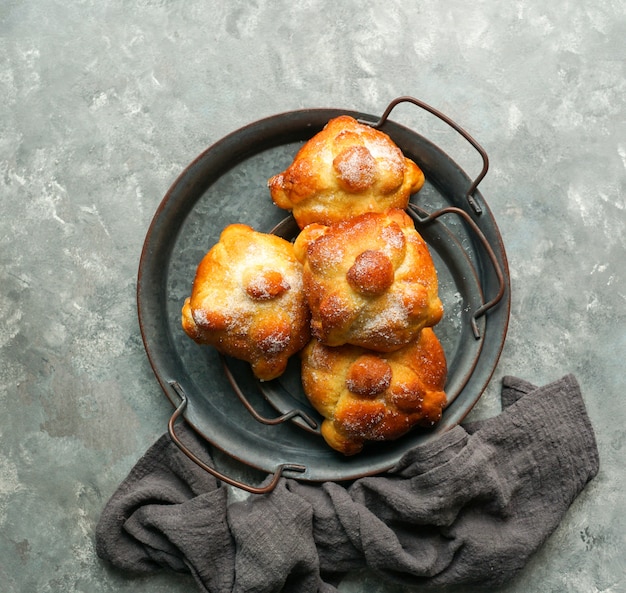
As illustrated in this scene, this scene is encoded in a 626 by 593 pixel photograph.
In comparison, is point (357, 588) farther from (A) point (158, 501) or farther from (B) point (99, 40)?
(B) point (99, 40)

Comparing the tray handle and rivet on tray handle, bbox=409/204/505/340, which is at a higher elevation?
rivet on tray handle, bbox=409/204/505/340

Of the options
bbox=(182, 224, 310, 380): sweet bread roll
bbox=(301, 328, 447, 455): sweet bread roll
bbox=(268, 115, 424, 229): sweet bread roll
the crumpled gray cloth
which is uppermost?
bbox=(268, 115, 424, 229): sweet bread roll

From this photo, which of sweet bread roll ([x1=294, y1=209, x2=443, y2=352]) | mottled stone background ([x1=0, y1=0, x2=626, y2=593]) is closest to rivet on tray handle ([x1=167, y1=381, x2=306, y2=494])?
mottled stone background ([x1=0, y1=0, x2=626, y2=593])

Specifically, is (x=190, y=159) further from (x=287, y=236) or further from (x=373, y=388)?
(x=373, y=388)

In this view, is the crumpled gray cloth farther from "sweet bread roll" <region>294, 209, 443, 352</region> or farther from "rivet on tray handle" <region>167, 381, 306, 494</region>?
"sweet bread roll" <region>294, 209, 443, 352</region>

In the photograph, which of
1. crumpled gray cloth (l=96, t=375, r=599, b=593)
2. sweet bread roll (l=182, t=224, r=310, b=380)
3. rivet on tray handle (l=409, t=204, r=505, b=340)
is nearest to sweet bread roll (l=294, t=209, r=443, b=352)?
sweet bread roll (l=182, t=224, r=310, b=380)

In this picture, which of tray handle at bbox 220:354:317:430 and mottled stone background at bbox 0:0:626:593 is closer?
tray handle at bbox 220:354:317:430

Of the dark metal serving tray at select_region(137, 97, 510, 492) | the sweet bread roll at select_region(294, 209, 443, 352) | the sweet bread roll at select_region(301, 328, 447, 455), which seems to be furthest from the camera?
the dark metal serving tray at select_region(137, 97, 510, 492)

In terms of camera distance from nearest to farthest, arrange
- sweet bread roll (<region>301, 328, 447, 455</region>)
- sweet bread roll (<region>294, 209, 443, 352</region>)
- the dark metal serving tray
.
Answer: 1. sweet bread roll (<region>294, 209, 443, 352</region>)
2. sweet bread roll (<region>301, 328, 447, 455</region>)
3. the dark metal serving tray

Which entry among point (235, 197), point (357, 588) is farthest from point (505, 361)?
point (235, 197)
